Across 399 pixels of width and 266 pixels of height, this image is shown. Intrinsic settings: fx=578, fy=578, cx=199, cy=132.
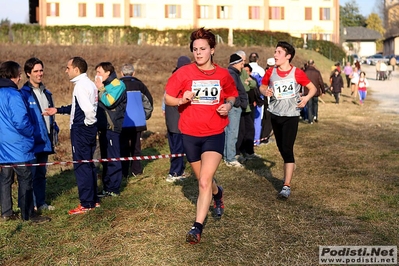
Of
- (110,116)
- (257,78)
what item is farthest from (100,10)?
(110,116)

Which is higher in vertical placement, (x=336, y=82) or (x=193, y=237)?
(x=336, y=82)

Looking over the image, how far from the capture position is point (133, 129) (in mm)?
9602

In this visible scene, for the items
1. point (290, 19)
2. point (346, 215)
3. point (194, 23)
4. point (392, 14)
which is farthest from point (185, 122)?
point (392, 14)

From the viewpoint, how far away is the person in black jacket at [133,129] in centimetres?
954

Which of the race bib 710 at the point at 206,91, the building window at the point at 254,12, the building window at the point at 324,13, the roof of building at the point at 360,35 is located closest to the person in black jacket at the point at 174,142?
the race bib 710 at the point at 206,91

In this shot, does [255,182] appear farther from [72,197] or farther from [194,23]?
[194,23]

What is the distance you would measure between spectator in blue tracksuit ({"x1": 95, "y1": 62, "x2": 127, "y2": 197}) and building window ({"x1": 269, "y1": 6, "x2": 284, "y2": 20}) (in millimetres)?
52388

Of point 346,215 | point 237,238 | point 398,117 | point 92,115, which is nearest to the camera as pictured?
point 237,238

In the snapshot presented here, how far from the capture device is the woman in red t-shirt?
5758 mm

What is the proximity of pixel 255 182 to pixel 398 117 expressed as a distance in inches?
438

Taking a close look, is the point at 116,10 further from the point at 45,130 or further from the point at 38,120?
the point at 38,120

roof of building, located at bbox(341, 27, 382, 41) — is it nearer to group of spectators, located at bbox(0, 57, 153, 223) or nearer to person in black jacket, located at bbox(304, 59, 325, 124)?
person in black jacket, located at bbox(304, 59, 325, 124)

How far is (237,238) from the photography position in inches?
228

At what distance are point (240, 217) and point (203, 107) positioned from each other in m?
1.56
